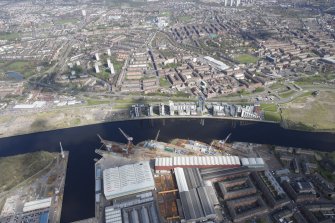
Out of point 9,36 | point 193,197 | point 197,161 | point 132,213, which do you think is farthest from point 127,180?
point 9,36

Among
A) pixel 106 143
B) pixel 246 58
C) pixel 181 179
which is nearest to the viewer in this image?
pixel 181 179

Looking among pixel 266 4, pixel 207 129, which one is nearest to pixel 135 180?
pixel 207 129

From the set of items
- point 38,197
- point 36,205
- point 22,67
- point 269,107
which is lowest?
point 38,197

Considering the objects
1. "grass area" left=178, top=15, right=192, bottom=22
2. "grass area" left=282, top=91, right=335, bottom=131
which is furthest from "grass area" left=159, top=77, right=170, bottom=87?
"grass area" left=178, top=15, right=192, bottom=22

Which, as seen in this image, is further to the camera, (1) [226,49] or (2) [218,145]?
(1) [226,49]

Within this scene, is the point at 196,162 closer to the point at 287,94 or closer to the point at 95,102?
the point at 95,102

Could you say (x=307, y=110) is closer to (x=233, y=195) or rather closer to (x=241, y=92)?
(x=241, y=92)

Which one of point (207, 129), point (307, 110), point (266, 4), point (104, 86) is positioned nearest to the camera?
point (207, 129)
